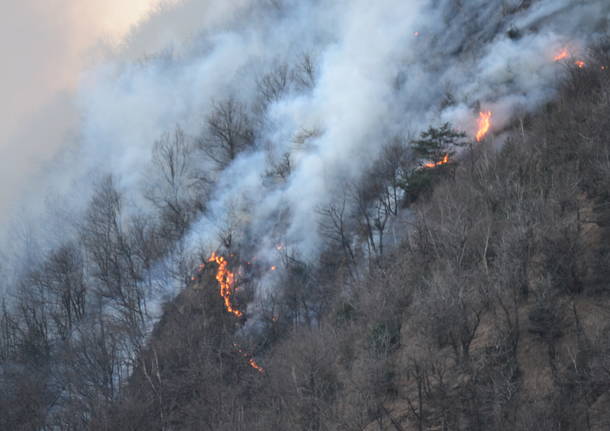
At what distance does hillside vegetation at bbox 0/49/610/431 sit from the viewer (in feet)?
46.5

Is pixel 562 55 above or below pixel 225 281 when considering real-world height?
above

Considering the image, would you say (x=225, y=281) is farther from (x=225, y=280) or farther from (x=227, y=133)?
(x=227, y=133)

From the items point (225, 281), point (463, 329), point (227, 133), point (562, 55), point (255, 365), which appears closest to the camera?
point (463, 329)

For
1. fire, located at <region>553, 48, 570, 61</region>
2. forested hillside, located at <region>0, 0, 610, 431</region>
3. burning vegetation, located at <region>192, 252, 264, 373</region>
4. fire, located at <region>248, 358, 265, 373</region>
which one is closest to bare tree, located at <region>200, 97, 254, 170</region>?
forested hillside, located at <region>0, 0, 610, 431</region>

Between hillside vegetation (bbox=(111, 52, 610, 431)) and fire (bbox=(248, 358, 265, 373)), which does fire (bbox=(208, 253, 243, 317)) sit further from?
fire (bbox=(248, 358, 265, 373))

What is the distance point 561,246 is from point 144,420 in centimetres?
1581

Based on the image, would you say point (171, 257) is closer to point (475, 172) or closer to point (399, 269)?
point (399, 269)

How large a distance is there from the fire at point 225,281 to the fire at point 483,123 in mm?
12769

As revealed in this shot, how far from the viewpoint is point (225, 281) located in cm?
2731

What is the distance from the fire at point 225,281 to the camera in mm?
26358

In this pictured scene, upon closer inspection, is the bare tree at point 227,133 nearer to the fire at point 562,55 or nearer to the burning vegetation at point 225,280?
the burning vegetation at point 225,280

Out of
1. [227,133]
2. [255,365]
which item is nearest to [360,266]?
[255,365]

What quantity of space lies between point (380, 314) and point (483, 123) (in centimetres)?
1274

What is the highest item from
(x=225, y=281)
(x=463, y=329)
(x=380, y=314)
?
(x=225, y=281)
